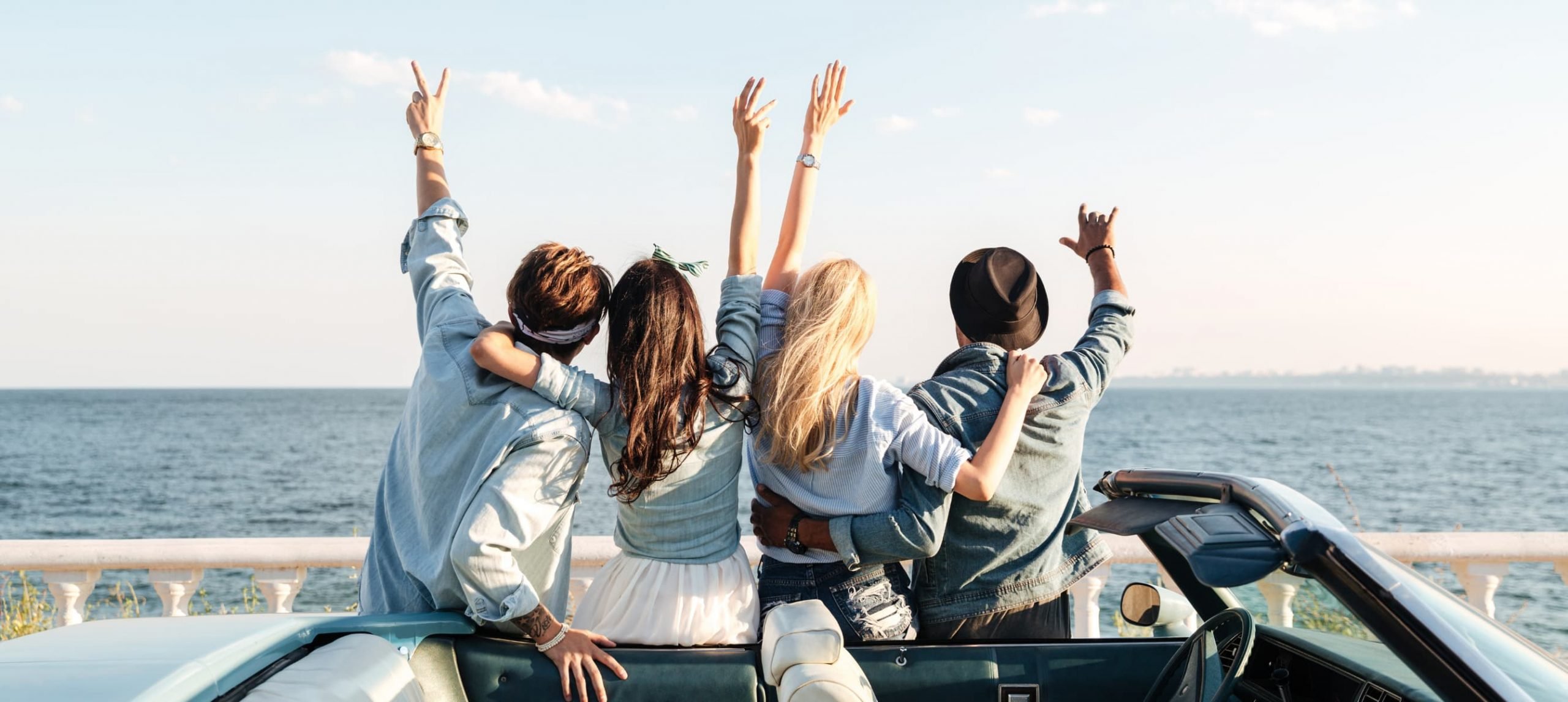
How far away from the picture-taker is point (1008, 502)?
2.75 m

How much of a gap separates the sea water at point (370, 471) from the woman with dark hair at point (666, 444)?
377cm

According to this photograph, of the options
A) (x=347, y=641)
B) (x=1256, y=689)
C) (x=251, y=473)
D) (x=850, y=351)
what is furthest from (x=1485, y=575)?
(x=251, y=473)

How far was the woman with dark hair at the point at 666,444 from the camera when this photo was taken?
2.35 meters

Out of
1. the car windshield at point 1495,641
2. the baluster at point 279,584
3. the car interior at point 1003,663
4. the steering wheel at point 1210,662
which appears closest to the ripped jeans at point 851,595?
the car interior at point 1003,663

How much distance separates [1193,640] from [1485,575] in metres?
2.98

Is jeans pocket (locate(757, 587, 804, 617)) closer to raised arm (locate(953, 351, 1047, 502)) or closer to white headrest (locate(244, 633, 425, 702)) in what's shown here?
raised arm (locate(953, 351, 1047, 502))

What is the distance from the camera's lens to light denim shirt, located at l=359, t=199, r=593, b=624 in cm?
224

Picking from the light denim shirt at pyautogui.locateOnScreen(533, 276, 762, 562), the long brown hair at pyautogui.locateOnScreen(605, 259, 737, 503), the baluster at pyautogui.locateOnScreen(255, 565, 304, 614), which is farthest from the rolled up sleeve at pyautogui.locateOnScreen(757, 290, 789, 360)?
the baluster at pyautogui.locateOnScreen(255, 565, 304, 614)

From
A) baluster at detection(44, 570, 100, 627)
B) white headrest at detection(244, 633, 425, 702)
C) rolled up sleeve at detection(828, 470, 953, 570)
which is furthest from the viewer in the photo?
baluster at detection(44, 570, 100, 627)

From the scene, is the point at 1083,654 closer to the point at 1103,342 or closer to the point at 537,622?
the point at 1103,342

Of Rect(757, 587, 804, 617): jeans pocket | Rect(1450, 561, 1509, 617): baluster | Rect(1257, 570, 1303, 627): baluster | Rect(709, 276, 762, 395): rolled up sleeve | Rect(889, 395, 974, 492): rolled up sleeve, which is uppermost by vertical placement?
Rect(709, 276, 762, 395): rolled up sleeve

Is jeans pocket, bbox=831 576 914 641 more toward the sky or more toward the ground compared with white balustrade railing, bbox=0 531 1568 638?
more toward the sky

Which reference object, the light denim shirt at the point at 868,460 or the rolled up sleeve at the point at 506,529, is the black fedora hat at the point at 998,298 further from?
the rolled up sleeve at the point at 506,529

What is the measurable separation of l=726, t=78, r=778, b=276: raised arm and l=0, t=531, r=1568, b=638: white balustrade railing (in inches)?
73.3
